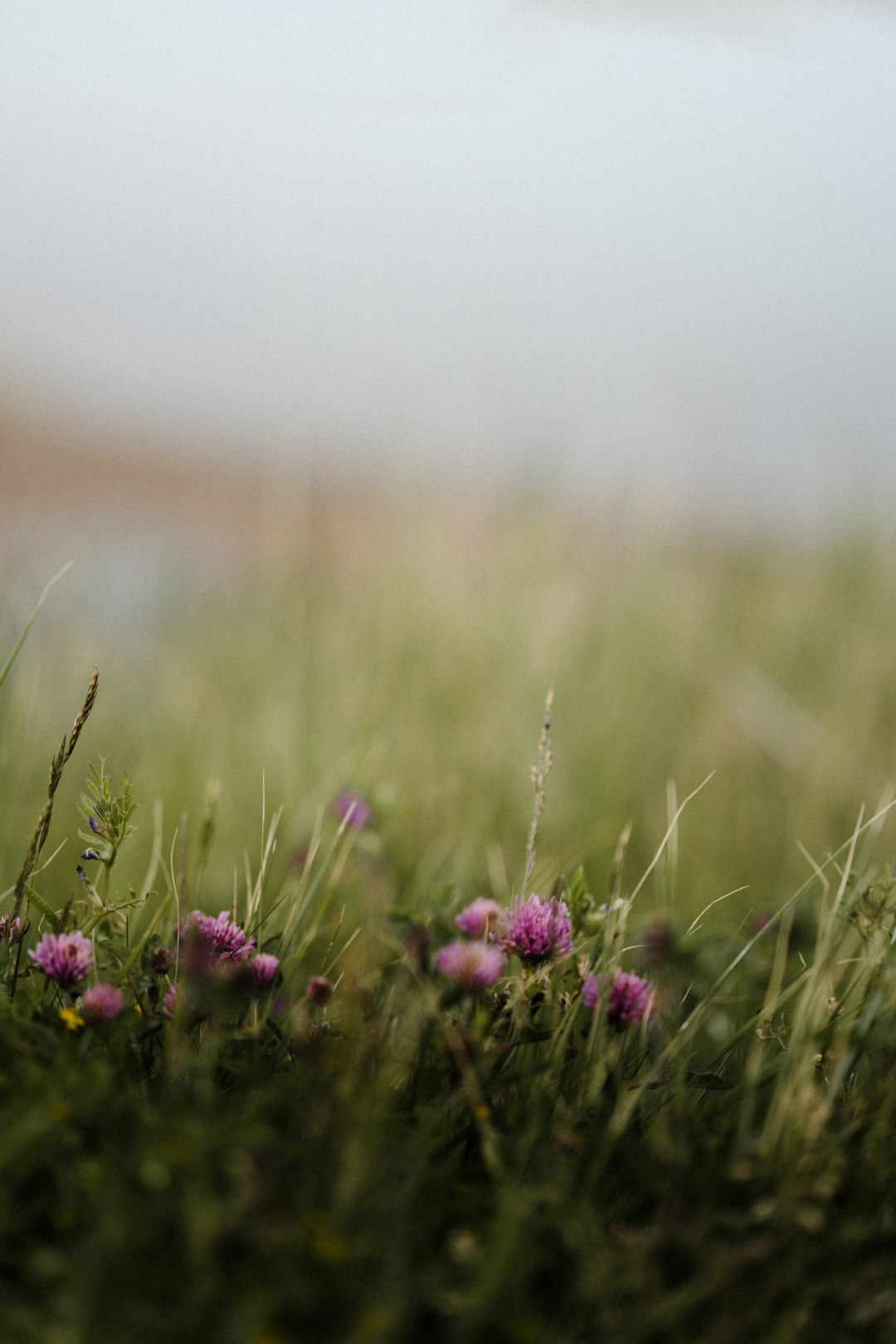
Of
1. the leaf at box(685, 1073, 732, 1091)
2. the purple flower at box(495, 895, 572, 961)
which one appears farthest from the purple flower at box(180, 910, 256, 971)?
the leaf at box(685, 1073, 732, 1091)

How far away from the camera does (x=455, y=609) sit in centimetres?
354

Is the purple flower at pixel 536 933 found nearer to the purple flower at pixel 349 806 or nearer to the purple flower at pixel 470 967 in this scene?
the purple flower at pixel 470 967

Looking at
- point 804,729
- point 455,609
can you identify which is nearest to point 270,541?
point 455,609

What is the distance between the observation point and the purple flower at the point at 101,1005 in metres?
0.98

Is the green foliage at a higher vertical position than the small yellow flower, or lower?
higher

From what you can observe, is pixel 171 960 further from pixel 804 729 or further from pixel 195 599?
pixel 195 599

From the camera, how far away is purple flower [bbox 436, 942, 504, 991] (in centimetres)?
102

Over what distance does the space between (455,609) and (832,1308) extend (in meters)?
2.81

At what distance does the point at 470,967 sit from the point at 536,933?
100mm

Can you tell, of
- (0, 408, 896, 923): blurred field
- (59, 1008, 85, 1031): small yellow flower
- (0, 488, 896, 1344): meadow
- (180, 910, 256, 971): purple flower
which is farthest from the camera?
(0, 408, 896, 923): blurred field

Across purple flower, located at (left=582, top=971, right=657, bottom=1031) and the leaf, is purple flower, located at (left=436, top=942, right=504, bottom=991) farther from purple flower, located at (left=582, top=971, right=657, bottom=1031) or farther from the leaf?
the leaf

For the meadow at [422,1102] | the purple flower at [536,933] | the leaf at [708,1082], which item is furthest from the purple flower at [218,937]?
the leaf at [708,1082]

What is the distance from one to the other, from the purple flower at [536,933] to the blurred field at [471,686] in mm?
465

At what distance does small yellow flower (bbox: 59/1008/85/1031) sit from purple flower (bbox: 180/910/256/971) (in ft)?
0.40
